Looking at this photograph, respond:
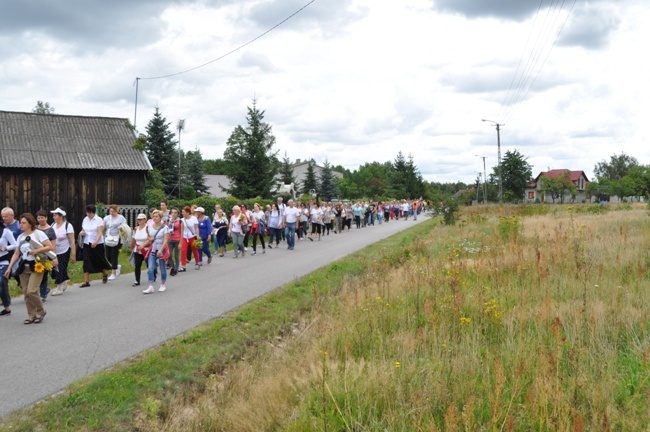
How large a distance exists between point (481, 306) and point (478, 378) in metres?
2.27

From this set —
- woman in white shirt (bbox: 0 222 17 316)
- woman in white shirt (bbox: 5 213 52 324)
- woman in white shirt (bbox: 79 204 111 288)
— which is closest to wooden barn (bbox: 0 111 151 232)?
woman in white shirt (bbox: 79 204 111 288)

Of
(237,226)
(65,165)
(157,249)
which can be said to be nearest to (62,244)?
(157,249)

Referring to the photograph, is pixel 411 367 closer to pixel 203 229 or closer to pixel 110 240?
pixel 110 240

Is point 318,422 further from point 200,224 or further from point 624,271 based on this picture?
point 200,224

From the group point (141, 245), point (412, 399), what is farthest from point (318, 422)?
point (141, 245)

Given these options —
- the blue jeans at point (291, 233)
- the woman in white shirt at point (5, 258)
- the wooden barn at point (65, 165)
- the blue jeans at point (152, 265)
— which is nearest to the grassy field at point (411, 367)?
the blue jeans at point (152, 265)

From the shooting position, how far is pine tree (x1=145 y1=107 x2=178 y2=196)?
177 ft

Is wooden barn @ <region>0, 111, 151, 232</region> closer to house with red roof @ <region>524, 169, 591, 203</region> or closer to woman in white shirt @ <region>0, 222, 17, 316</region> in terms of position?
woman in white shirt @ <region>0, 222, 17, 316</region>

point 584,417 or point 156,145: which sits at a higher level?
point 156,145

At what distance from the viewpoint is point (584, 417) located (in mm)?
4262

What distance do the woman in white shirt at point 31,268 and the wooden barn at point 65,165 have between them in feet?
61.2

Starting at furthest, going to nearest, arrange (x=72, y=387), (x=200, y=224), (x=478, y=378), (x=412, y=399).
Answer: (x=200, y=224)
(x=72, y=387)
(x=478, y=378)
(x=412, y=399)

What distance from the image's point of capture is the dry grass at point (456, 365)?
4367mm

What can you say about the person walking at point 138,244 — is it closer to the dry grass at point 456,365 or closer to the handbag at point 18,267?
the handbag at point 18,267
